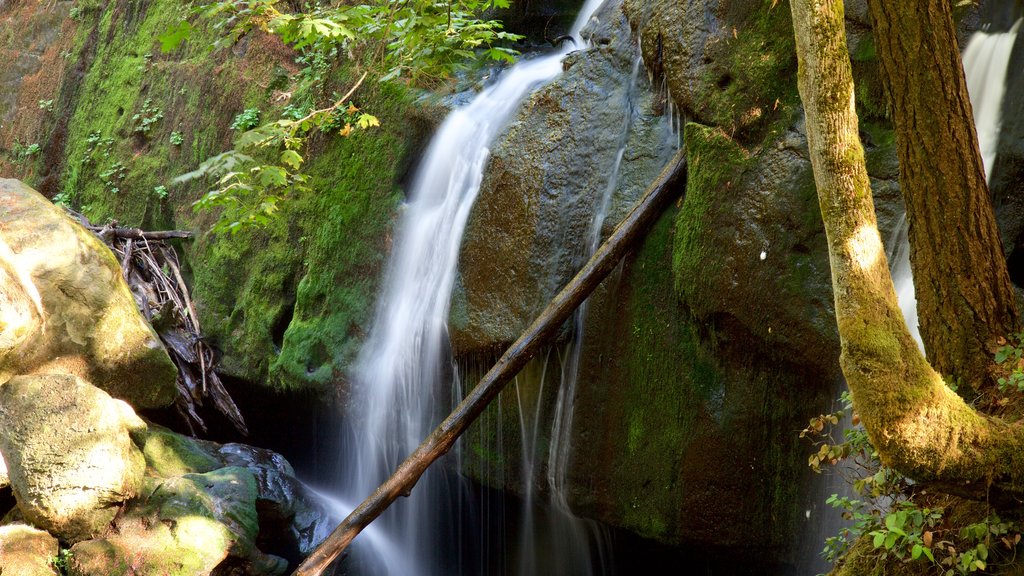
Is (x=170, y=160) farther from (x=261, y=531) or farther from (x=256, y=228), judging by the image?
(x=261, y=531)

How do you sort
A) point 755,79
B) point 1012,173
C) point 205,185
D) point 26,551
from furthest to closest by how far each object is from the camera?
point 205,185 → point 26,551 → point 755,79 → point 1012,173

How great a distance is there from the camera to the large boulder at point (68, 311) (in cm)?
588

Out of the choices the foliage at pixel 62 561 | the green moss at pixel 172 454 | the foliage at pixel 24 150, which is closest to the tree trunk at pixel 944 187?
the foliage at pixel 62 561

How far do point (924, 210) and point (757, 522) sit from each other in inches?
84.9

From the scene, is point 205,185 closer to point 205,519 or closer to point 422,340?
point 422,340

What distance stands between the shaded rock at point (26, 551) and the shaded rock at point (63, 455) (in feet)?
0.23

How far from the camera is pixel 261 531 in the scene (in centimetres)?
638

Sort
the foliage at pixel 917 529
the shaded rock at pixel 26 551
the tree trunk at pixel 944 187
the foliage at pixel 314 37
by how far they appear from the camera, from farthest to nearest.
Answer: the shaded rock at pixel 26 551 → the foliage at pixel 314 37 → the tree trunk at pixel 944 187 → the foliage at pixel 917 529

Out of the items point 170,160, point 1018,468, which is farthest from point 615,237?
point 170,160

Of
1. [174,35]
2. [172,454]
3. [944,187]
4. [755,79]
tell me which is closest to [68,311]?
[172,454]

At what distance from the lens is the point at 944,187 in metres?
2.96

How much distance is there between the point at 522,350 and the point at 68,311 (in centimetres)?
358

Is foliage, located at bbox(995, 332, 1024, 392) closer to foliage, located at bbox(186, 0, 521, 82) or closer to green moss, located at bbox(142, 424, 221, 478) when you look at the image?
foliage, located at bbox(186, 0, 521, 82)

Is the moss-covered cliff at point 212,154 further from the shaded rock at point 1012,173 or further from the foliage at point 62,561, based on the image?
the shaded rock at point 1012,173
